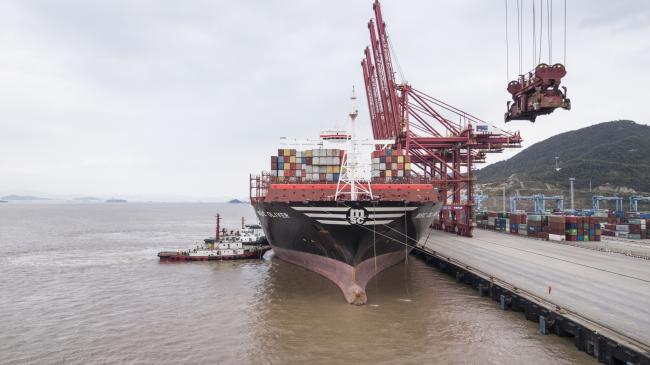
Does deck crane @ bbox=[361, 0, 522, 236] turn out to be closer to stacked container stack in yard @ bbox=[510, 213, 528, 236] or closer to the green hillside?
stacked container stack in yard @ bbox=[510, 213, 528, 236]

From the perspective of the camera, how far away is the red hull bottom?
21.1 m

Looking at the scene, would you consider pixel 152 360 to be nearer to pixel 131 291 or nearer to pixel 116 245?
pixel 131 291

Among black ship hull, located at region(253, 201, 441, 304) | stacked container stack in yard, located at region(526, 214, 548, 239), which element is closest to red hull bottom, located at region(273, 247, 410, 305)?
black ship hull, located at region(253, 201, 441, 304)

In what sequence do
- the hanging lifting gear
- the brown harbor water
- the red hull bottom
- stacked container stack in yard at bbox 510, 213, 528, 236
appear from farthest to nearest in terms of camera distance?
stacked container stack in yard at bbox 510, 213, 528, 236 < the red hull bottom < the hanging lifting gear < the brown harbor water

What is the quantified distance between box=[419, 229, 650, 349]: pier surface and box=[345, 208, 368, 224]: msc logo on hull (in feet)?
27.6

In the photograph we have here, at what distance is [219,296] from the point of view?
24406 millimetres

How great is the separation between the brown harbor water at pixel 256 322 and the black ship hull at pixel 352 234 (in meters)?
1.40

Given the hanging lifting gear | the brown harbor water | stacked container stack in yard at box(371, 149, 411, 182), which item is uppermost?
the hanging lifting gear

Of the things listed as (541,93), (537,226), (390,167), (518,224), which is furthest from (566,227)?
(541,93)

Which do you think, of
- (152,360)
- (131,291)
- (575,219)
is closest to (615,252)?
(575,219)

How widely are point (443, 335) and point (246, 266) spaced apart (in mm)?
22269

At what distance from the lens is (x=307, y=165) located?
102ft

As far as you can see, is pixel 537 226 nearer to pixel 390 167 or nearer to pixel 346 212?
pixel 390 167

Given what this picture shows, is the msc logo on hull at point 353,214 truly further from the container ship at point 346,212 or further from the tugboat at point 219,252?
the tugboat at point 219,252
